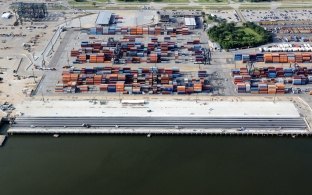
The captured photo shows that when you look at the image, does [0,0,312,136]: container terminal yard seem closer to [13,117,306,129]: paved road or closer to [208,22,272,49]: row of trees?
[13,117,306,129]: paved road

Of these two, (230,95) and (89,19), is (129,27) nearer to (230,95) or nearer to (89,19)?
(89,19)

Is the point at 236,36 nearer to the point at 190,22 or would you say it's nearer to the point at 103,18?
the point at 190,22

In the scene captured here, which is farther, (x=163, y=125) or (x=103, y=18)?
(x=103, y=18)

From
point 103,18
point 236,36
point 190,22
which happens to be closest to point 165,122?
point 236,36

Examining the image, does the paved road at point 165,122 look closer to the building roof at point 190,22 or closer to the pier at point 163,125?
the pier at point 163,125

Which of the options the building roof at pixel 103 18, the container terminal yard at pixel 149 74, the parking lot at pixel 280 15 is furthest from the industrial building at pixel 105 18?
the parking lot at pixel 280 15

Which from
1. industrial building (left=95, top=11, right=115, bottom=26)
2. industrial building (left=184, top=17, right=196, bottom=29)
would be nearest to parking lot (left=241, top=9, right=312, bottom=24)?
industrial building (left=184, top=17, right=196, bottom=29)
